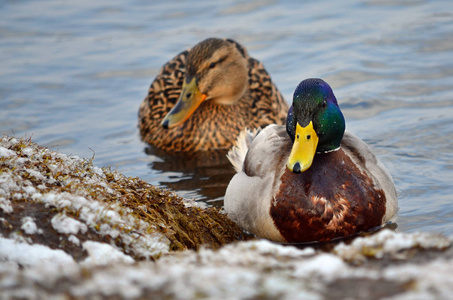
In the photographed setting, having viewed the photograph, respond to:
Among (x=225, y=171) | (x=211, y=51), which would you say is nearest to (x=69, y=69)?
(x=211, y=51)

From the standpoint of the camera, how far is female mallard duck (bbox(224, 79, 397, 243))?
5.06m

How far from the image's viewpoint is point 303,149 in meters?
5.04

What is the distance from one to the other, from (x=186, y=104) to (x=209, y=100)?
0.67 metres

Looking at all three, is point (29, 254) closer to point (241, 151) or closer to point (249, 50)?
point (241, 151)

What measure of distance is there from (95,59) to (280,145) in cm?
607

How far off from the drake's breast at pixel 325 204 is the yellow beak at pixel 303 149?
21 centimetres

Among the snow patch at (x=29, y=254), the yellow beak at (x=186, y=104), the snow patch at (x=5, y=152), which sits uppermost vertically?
the snow patch at (x=5, y=152)

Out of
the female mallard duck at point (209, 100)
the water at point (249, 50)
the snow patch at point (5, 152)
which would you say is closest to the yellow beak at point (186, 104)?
the female mallard duck at point (209, 100)

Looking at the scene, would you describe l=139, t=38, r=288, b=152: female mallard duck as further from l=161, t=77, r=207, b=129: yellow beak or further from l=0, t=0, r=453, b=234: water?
l=0, t=0, r=453, b=234: water

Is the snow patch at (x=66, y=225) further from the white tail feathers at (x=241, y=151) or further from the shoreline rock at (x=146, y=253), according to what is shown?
the white tail feathers at (x=241, y=151)

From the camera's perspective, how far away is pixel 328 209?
5051 millimetres

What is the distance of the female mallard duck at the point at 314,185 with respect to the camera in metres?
5.06

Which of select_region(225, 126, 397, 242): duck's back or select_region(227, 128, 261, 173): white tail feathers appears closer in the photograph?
select_region(225, 126, 397, 242): duck's back

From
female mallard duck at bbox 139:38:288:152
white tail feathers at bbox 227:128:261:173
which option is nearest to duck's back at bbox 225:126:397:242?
white tail feathers at bbox 227:128:261:173
